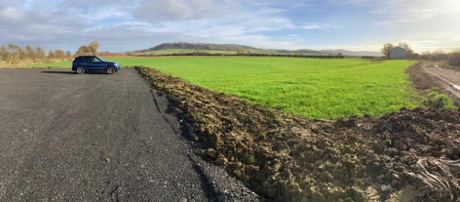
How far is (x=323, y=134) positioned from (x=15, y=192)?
21.8 ft

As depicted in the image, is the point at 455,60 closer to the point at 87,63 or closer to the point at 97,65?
the point at 97,65

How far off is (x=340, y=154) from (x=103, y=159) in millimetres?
4881

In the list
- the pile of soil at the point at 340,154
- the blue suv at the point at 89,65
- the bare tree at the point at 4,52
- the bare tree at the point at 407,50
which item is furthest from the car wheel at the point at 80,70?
the bare tree at the point at 407,50

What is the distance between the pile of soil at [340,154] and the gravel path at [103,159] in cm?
63

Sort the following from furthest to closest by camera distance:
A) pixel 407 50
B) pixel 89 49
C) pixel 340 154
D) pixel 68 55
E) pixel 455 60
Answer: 1. pixel 407 50
2. pixel 89 49
3. pixel 68 55
4. pixel 455 60
5. pixel 340 154

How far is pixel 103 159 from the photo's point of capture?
632 cm

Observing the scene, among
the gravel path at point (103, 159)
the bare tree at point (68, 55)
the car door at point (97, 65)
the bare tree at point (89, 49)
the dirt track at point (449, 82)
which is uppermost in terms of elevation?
the bare tree at point (89, 49)

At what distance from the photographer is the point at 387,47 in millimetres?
114312

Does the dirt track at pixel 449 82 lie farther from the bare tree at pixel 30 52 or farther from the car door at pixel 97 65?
the bare tree at pixel 30 52

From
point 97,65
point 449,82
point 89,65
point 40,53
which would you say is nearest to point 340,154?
point 449,82

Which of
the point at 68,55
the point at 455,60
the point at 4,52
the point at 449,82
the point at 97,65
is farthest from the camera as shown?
the point at 68,55

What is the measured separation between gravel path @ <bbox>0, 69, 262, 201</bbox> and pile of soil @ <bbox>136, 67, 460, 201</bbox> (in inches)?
24.6

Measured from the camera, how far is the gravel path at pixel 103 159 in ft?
16.5

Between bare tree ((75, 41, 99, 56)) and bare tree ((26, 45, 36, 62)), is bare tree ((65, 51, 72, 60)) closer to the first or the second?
bare tree ((75, 41, 99, 56))
